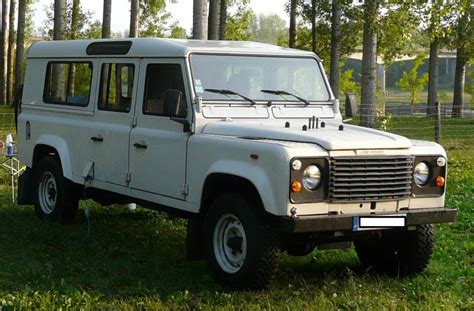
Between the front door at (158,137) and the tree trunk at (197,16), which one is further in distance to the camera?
the tree trunk at (197,16)

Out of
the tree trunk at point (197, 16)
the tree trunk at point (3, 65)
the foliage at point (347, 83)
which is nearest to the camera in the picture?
the tree trunk at point (197, 16)

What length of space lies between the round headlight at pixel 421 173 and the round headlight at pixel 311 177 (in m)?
1.04

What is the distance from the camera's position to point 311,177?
7.03 metres

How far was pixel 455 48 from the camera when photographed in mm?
39344

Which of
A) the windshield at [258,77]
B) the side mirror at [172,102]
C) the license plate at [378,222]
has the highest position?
the windshield at [258,77]

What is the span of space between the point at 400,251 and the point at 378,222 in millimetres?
981

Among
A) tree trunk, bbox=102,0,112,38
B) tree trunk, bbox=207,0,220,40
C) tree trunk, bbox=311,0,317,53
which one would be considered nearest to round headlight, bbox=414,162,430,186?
tree trunk, bbox=207,0,220,40

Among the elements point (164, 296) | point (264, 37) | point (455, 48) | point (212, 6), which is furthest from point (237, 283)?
point (264, 37)

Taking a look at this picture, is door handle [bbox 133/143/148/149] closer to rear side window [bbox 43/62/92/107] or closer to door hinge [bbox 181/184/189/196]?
door hinge [bbox 181/184/189/196]

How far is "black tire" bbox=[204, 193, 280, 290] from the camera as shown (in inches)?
281

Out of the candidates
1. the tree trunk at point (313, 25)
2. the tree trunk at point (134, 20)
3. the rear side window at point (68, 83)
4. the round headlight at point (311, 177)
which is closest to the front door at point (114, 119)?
the rear side window at point (68, 83)

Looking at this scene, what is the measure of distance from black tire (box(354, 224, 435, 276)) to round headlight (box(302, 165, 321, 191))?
1.00 metres

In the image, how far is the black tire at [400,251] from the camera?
794 cm

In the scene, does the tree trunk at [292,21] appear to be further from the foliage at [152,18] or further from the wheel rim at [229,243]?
the wheel rim at [229,243]
